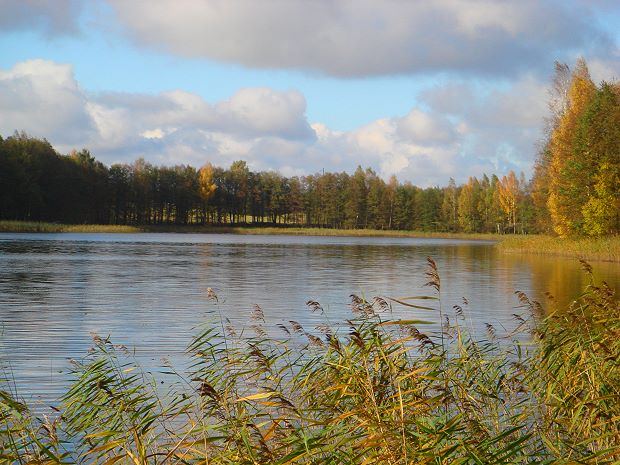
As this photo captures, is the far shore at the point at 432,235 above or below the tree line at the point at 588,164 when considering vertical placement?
below

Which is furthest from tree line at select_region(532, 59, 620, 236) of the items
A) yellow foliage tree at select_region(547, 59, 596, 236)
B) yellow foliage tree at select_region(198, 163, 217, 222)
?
yellow foliage tree at select_region(198, 163, 217, 222)

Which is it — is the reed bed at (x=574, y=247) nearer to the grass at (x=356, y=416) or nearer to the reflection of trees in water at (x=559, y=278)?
the reflection of trees in water at (x=559, y=278)

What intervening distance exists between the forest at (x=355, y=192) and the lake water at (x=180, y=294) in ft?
31.8

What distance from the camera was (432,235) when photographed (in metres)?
138

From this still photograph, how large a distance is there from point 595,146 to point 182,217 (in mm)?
99724

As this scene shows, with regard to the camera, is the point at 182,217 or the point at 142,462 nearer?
the point at 142,462

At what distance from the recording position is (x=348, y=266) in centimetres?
4719

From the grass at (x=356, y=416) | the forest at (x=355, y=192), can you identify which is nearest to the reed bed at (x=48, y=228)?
the forest at (x=355, y=192)

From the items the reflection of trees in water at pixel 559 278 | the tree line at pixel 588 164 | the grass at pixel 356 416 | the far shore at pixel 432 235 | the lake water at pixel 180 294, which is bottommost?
the lake water at pixel 180 294

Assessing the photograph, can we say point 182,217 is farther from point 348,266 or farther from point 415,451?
point 415,451

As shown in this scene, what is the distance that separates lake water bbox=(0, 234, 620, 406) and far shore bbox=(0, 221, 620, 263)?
2.95 metres

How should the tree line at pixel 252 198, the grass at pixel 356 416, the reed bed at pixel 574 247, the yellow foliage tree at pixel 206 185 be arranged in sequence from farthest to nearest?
the yellow foliage tree at pixel 206 185 < the tree line at pixel 252 198 < the reed bed at pixel 574 247 < the grass at pixel 356 416

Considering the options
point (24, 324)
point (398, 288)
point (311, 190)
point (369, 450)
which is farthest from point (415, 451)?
point (311, 190)

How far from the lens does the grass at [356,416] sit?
6.09 metres
